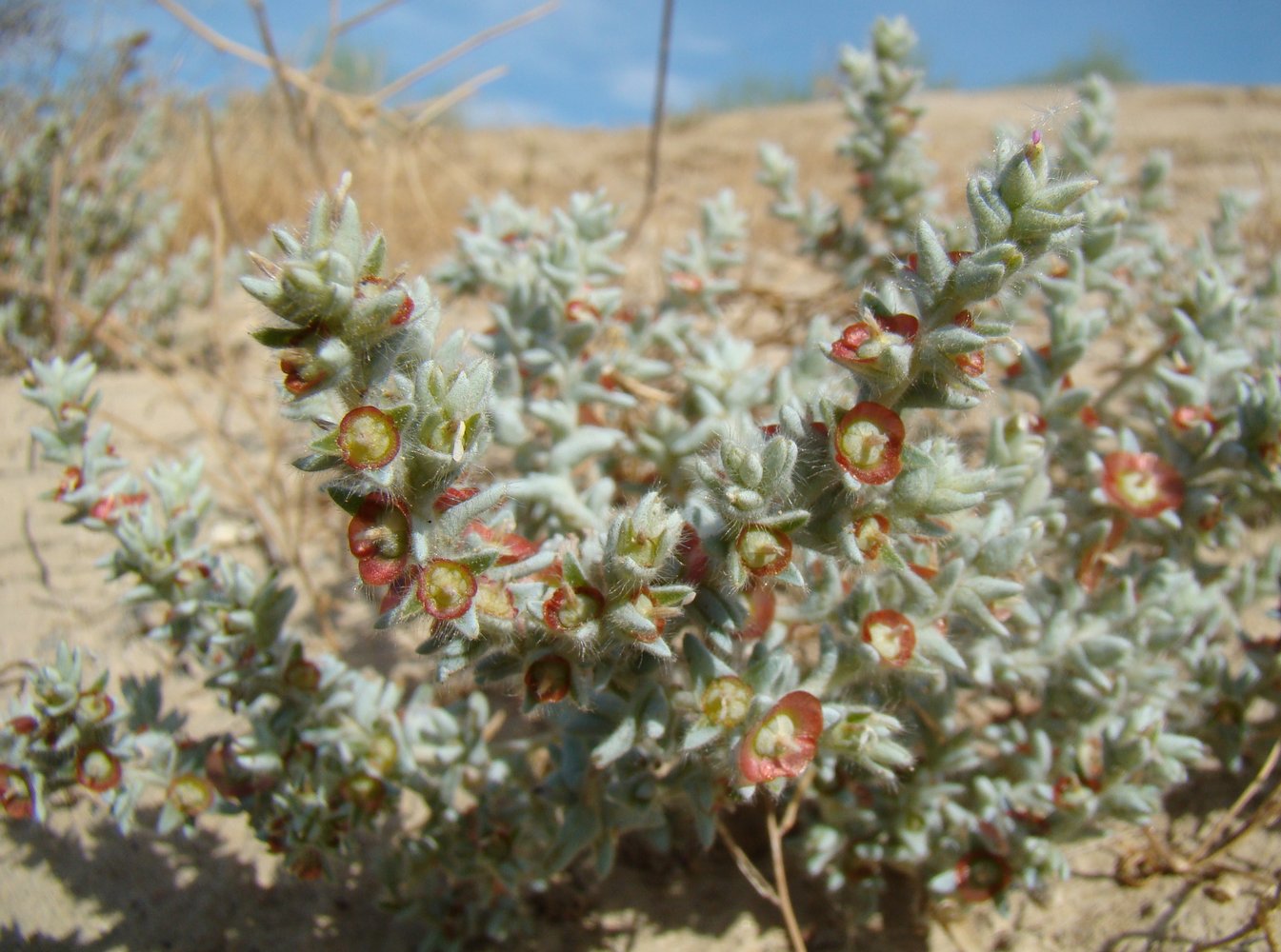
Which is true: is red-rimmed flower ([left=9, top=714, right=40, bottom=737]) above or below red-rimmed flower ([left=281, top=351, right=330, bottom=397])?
below

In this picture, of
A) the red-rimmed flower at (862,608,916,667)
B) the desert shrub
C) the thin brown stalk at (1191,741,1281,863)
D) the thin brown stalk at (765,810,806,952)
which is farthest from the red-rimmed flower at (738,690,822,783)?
the desert shrub

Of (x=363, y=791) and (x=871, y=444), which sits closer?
(x=871, y=444)

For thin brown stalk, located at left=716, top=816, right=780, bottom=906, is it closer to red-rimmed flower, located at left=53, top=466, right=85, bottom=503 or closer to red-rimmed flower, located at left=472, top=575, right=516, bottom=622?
red-rimmed flower, located at left=472, top=575, right=516, bottom=622

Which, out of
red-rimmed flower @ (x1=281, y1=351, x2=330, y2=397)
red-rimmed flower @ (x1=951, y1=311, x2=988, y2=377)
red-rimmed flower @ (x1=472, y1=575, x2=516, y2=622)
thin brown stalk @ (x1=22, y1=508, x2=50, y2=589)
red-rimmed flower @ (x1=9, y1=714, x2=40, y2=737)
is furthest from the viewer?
thin brown stalk @ (x1=22, y1=508, x2=50, y2=589)

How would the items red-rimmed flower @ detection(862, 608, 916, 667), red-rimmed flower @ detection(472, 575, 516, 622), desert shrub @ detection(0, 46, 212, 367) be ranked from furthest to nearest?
1. desert shrub @ detection(0, 46, 212, 367)
2. red-rimmed flower @ detection(862, 608, 916, 667)
3. red-rimmed flower @ detection(472, 575, 516, 622)

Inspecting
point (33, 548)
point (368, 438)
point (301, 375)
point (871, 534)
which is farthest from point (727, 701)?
point (33, 548)

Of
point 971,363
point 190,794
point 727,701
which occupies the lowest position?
point 190,794

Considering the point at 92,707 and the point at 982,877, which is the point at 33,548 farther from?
the point at 982,877
